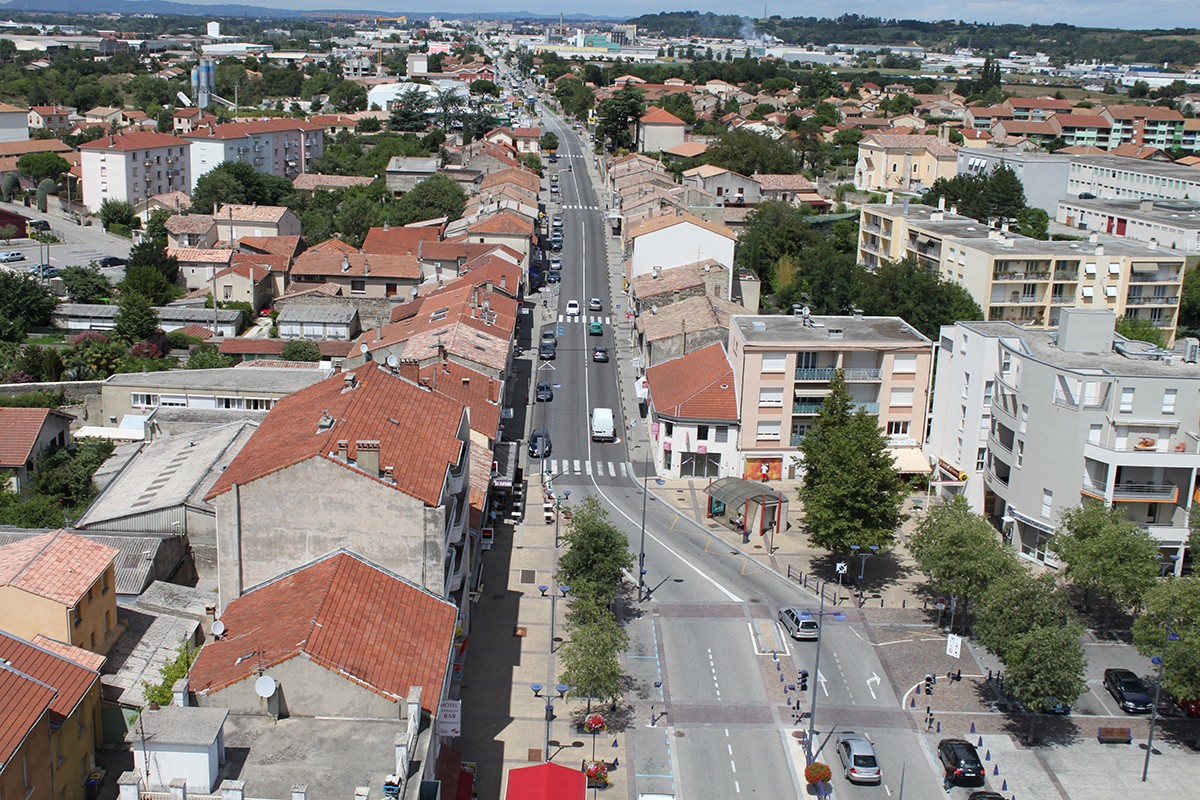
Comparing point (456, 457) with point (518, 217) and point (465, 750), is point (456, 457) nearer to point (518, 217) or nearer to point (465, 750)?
point (465, 750)

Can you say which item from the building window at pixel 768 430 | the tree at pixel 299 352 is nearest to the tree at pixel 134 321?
the tree at pixel 299 352

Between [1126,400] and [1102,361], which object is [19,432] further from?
[1126,400]

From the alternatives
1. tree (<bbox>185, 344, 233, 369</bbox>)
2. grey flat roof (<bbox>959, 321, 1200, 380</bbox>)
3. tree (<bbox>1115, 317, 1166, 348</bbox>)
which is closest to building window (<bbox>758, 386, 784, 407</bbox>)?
grey flat roof (<bbox>959, 321, 1200, 380</bbox>)

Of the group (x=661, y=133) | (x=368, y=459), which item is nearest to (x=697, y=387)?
(x=368, y=459)

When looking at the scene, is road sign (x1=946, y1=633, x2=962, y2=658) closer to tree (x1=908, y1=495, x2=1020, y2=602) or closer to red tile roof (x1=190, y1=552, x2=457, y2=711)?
tree (x1=908, y1=495, x2=1020, y2=602)

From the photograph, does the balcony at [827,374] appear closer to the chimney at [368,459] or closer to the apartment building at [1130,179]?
the chimney at [368,459]
